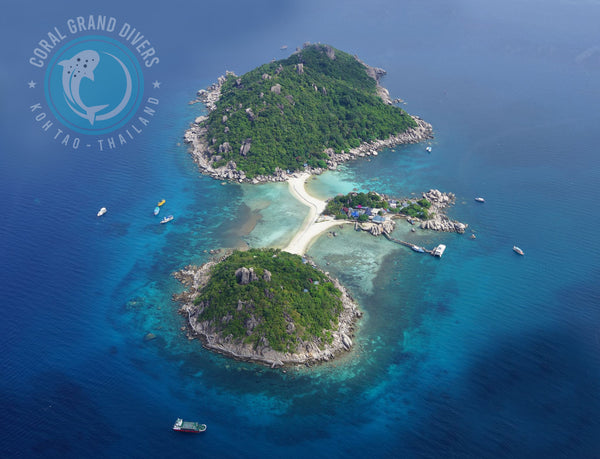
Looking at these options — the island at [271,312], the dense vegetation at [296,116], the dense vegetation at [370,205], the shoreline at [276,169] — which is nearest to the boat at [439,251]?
the dense vegetation at [370,205]

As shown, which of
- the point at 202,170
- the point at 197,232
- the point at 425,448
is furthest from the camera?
the point at 202,170

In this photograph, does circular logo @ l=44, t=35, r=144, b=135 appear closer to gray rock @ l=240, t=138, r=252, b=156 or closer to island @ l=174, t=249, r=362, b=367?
gray rock @ l=240, t=138, r=252, b=156

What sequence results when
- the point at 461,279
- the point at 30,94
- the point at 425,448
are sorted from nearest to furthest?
the point at 425,448 → the point at 461,279 → the point at 30,94

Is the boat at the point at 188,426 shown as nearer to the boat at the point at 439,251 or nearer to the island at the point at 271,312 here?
the island at the point at 271,312

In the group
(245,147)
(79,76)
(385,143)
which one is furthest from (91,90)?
(385,143)

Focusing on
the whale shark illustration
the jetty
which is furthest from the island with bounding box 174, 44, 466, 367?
the whale shark illustration

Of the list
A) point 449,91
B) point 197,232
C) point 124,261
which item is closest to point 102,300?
point 124,261

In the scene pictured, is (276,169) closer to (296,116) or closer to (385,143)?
(296,116)

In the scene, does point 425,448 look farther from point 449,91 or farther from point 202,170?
point 449,91
